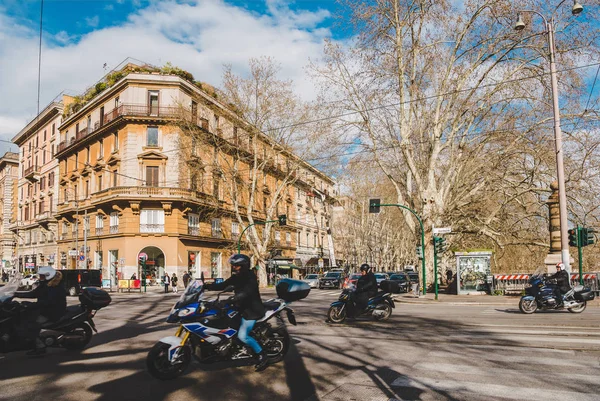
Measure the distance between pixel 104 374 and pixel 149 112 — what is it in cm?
3558

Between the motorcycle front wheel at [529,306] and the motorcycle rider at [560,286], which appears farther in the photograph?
the motorcycle front wheel at [529,306]

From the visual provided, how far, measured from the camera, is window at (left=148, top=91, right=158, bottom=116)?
39.8m

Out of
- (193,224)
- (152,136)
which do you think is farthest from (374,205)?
(152,136)

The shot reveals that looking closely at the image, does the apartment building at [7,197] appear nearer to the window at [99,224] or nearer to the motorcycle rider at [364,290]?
the window at [99,224]

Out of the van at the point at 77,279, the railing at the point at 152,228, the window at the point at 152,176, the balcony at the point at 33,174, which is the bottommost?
the van at the point at 77,279

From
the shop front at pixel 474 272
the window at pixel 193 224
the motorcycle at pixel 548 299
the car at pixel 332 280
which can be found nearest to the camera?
the motorcycle at pixel 548 299

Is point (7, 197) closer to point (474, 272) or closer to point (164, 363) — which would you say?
point (474, 272)

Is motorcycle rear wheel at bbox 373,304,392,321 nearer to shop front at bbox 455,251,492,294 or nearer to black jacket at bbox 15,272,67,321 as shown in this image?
black jacket at bbox 15,272,67,321

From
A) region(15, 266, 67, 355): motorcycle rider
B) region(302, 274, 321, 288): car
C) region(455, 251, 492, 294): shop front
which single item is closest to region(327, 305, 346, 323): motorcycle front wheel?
region(15, 266, 67, 355): motorcycle rider

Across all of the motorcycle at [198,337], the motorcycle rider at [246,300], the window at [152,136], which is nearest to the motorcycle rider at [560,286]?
the motorcycle at [198,337]

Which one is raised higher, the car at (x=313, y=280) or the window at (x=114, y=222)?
the window at (x=114, y=222)

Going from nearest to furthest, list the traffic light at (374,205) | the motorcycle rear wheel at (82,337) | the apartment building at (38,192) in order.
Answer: the motorcycle rear wheel at (82,337), the traffic light at (374,205), the apartment building at (38,192)

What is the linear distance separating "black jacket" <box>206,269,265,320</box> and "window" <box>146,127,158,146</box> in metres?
35.4

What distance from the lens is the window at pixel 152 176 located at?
39.1 m
